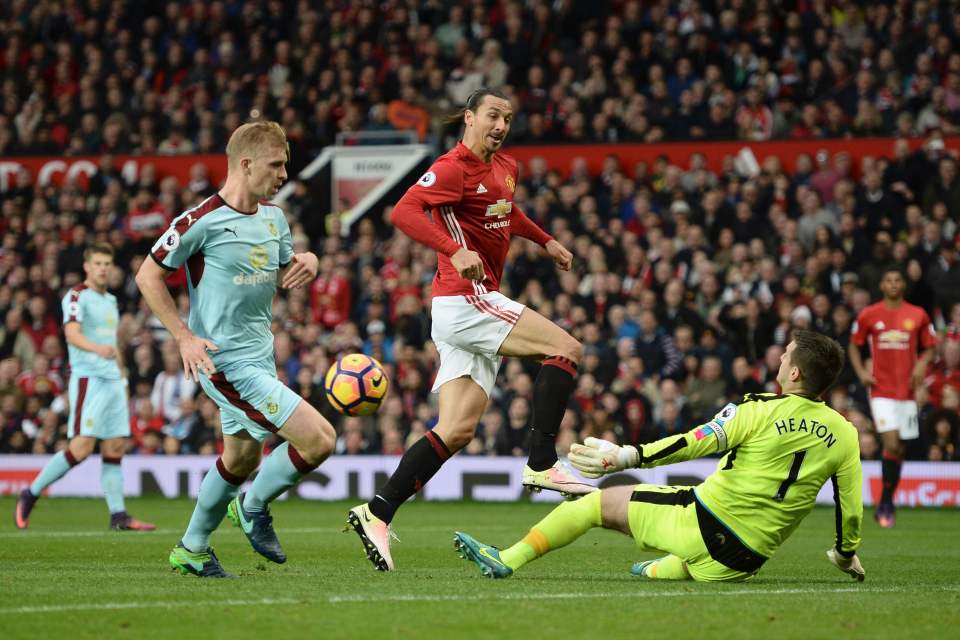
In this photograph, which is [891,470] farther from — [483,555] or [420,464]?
[483,555]

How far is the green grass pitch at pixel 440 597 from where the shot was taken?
5699 mm

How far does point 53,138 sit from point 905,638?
2181cm

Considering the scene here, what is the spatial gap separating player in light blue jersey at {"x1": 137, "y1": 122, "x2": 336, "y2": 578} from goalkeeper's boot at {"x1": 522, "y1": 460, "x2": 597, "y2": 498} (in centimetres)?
116

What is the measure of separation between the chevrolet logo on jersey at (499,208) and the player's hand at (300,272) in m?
1.23

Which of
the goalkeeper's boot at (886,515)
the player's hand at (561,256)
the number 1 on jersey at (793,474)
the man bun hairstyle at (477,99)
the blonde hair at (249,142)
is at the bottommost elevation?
the goalkeeper's boot at (886,515)

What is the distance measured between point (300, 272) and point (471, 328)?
1074 mm

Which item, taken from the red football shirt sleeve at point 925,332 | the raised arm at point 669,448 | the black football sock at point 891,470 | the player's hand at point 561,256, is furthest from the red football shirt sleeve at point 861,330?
the raised arm at point 669,448

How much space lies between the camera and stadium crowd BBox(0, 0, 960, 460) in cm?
1764

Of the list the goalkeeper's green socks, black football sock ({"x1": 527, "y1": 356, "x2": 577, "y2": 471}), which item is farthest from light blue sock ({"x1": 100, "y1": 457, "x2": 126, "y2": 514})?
the goalkeeper's green socks

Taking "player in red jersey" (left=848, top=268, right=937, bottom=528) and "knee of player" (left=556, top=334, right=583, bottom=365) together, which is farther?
"player in red jersey" (left=848, top=268, right=937, bottom=528)

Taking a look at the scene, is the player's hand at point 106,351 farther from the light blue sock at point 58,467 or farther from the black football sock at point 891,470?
the black football sock at point 891,470

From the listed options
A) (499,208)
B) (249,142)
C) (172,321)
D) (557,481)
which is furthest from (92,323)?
(557,481)

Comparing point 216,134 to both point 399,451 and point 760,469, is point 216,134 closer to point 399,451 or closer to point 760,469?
point 399,451

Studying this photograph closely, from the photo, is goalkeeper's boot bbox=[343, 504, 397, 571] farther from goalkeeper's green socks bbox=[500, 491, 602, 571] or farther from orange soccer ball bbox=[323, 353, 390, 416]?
orange soccer ball bbox=[323, 353, 390, 416]
